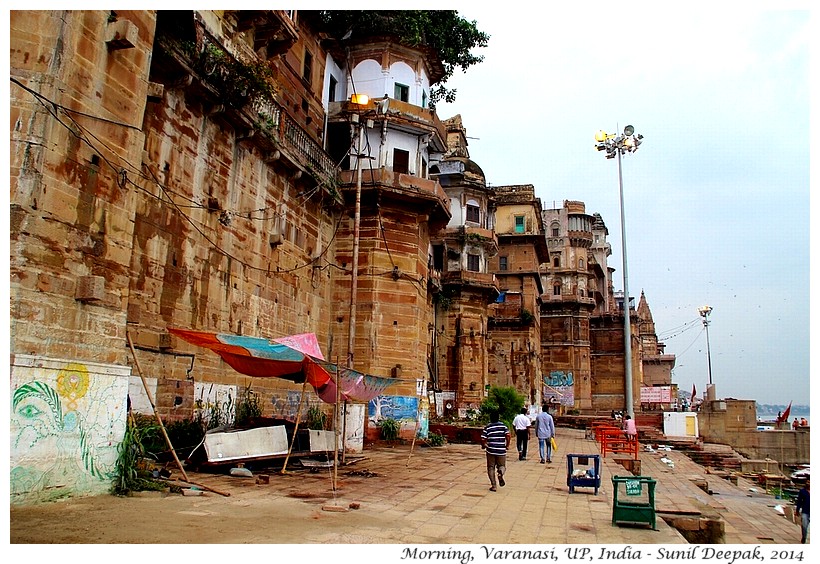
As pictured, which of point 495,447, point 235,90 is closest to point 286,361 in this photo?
point 495,447

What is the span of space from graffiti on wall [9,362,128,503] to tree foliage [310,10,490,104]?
1623 cm

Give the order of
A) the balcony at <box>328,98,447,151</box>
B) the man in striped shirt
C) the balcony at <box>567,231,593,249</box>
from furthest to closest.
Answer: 1. the balcony at <box>567,231,593,249</box>
2. the balcony at <box>328,98,447,151</box>
3. the man in striped shirt

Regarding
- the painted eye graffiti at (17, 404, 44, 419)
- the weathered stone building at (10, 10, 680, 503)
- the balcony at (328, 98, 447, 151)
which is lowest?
the painted eye graffiti at (17, 404, 44, 419)

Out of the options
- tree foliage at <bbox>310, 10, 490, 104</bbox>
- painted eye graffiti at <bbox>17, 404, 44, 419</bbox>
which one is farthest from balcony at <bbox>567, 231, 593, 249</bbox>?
painted eye graffiti at <bbox>17, 404, 44, 419</bbox>

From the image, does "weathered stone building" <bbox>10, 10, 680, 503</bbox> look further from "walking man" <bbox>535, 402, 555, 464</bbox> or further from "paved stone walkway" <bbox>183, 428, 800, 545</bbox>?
"walking man" <bbox>535, 402, 555, 464</bbox>

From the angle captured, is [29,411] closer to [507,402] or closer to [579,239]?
[507,402]

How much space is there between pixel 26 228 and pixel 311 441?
25.4 ft

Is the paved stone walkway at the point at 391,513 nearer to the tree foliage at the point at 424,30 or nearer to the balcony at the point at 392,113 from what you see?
the balcony at the point at 392,113

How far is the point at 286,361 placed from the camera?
11.0 metres

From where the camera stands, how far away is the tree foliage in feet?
73.4

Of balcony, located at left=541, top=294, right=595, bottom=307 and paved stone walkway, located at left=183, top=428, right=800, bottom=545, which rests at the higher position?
balcony, located at left=541, top=294, right=595, bottom=307

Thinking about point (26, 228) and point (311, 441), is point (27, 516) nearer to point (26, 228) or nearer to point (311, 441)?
point (26, 228)

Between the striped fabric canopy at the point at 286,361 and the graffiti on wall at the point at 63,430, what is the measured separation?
4.95 feet

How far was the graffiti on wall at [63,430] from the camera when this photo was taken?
7617mm
